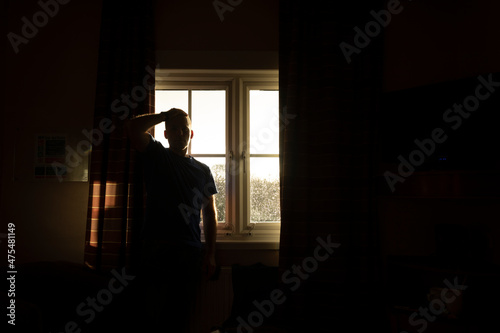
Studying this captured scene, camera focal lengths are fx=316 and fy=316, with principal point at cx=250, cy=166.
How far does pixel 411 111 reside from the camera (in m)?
2.10

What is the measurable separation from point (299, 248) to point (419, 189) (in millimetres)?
854

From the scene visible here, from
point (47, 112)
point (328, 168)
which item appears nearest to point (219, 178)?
point (328, 168)

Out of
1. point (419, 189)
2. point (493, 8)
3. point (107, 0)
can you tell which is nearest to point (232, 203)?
point (419, 189)

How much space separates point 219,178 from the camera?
8.23 feet

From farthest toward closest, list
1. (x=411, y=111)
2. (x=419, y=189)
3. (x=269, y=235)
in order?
(x=269, y=235) < (x=411, y=111) < (x=419, y=189)

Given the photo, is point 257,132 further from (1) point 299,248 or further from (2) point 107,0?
(2) point 107,0

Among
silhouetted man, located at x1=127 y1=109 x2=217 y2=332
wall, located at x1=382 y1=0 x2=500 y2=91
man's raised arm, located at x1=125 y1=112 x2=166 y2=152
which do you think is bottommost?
silhouetted man, located at x1=127 y1=109 x2=217 y2=332

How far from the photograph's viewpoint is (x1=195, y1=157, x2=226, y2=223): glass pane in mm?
2508

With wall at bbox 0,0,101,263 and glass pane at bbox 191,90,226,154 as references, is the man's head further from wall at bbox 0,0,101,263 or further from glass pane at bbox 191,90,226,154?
wall at bbox 0,0,101,263

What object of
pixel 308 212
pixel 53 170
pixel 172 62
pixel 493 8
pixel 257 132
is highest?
pixel 493 8

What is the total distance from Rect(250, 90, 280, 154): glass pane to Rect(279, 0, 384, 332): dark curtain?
0.25m

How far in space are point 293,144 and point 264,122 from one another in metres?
0.41

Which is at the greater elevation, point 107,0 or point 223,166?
point 107,0

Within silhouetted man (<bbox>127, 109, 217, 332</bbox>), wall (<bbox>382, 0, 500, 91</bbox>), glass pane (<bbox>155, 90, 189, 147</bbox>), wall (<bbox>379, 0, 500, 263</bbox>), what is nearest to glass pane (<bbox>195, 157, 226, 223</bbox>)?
glass pane (<bbox>155, 90, 189, 147</bbox>)
